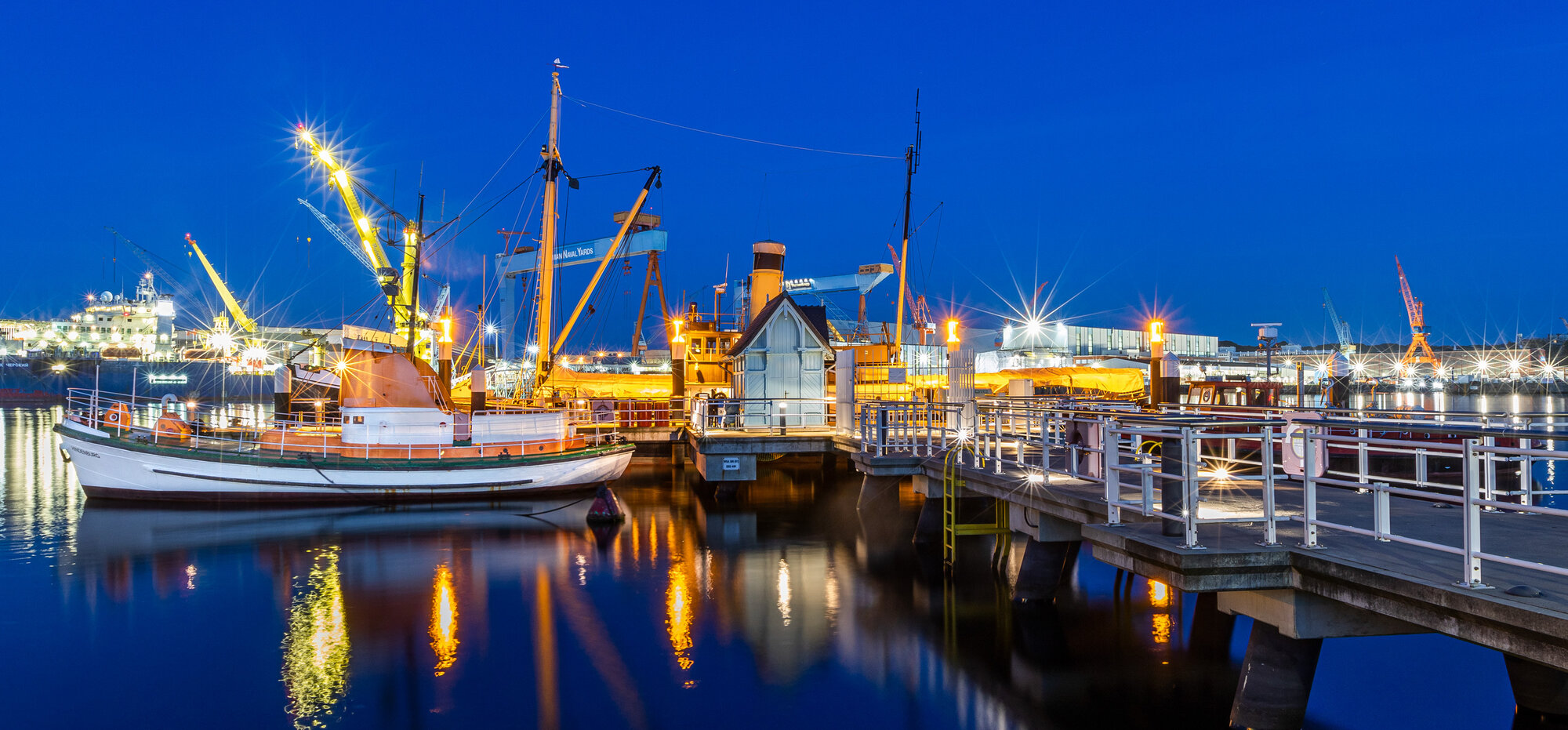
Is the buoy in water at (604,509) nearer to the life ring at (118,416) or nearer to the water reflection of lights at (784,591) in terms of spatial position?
the water reflection of lights at (784,591)

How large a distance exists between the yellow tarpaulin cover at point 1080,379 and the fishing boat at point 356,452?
16.0 meters

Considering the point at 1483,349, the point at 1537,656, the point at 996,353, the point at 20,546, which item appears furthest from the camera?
the point at 1483,349

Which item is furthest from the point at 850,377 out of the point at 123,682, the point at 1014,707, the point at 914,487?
the point at 123,682

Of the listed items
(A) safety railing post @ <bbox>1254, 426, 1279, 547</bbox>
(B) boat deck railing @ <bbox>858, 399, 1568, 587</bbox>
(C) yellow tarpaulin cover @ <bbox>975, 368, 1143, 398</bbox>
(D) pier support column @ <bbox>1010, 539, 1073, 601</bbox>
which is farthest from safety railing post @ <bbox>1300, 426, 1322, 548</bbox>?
(C) yellow tarpaulin cover @ <bbox>975, 368, 1143, 398</bbox>

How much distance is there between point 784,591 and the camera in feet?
50.3

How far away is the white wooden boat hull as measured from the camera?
23344mm

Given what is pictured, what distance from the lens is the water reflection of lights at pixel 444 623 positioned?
11.5m

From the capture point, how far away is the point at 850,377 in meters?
22.8

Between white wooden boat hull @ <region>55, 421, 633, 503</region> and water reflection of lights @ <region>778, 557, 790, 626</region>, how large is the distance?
10616 millimetres

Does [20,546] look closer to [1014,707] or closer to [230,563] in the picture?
[230,563]

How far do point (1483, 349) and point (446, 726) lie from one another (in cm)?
18300

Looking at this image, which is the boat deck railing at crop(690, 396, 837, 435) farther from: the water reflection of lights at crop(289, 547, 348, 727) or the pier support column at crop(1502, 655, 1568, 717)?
the pier support column at crop(1502, 655, 1568, 717)

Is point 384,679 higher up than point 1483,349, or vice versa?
point 1483,349

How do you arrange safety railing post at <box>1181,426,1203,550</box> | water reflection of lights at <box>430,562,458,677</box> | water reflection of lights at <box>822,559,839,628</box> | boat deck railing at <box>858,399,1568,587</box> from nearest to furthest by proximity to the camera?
1. boat deck railing at <box>858,399,1568,587</box>
2. safety railing post at <box>1181,426,1203,550</box>
3. water reflection of lights at <box>430,562,458,677</box>
4. water reflection of lights at <box>822,559,839,628</box>
